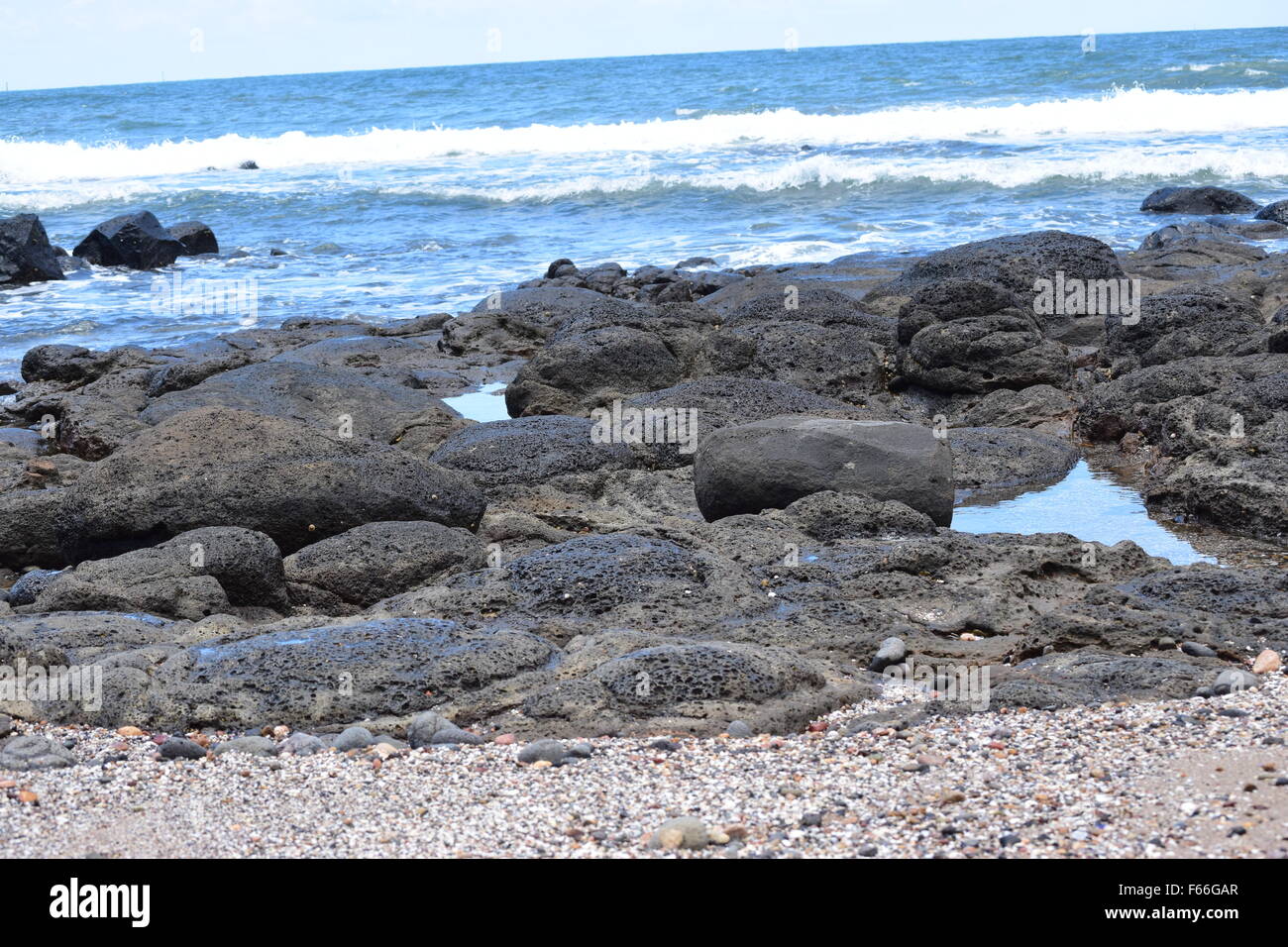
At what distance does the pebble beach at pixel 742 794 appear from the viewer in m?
3.21

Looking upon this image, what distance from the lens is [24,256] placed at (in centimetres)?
1959

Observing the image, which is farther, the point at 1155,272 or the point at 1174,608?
the point at 1155,272

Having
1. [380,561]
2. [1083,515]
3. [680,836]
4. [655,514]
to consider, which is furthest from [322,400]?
[680,836]

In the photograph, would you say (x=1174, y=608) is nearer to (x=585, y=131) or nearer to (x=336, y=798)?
(x=336, y=798)

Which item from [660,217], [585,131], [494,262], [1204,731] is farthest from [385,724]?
[585,131]

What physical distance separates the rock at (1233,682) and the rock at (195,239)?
2060 cm

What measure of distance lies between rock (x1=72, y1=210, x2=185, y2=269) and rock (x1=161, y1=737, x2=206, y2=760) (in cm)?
1856

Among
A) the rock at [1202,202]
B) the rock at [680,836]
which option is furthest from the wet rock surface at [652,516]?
the rock at [1202,202]

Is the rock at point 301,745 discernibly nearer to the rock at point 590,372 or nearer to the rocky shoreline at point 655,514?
the rocky shoreline at point 655,514

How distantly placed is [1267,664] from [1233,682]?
12.0 inches

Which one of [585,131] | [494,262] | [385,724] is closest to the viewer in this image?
[385,724]

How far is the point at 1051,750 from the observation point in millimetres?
3779

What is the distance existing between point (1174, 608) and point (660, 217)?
19.7 meters

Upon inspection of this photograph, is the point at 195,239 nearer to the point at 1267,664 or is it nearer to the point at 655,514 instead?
the point at 655,514
